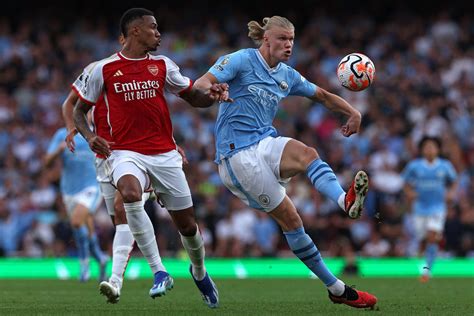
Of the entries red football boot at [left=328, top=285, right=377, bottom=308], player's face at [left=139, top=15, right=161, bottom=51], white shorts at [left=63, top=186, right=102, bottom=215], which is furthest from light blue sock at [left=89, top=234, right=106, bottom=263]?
red football boot at [left=328, top=285, right=377, bottom=308]

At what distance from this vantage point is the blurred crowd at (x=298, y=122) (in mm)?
21000

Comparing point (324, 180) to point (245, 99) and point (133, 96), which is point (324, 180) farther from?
point (133, 96)

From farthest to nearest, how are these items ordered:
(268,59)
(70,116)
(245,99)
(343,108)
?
(70,116) < (343,108) < (268,59) < (245,99)

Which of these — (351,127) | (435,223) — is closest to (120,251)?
(351,127)

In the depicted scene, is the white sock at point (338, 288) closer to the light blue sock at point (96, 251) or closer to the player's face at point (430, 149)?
the light blue sock at point (96, 251)

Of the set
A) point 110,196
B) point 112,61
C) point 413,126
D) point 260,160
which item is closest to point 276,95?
point 260,160

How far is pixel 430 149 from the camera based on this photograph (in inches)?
710

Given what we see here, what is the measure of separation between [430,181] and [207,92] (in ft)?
33.2

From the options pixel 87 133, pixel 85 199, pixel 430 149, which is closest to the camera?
pixel 87 133

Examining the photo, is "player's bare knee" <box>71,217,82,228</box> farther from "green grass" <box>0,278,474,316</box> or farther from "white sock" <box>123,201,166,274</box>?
"white sock" <box>123,201,166,274</box>

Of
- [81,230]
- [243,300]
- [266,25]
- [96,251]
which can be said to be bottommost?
[96,251]

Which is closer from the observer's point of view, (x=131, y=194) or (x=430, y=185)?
(x=131, y=194)

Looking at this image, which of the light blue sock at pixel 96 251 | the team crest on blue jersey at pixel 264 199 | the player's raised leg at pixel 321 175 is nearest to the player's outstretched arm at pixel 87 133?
the team crest on blue jersey at pixel 264 199

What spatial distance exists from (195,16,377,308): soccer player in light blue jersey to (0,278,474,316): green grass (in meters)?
0.65
